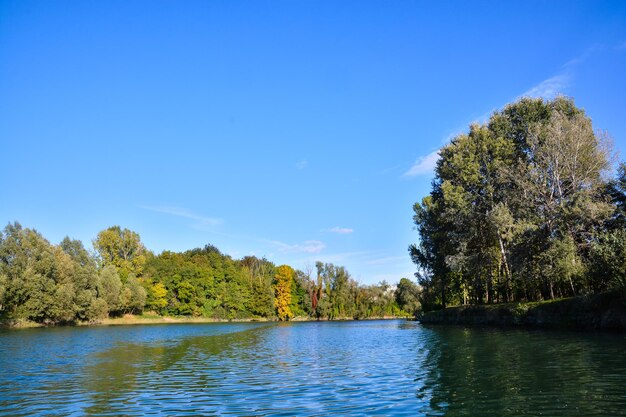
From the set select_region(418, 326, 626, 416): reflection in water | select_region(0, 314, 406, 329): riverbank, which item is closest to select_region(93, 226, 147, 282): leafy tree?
select_region(0, 314, 406, 329): riverbank

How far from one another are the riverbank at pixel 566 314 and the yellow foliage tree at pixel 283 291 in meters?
85.5

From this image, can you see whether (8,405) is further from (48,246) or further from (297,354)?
(48,246)

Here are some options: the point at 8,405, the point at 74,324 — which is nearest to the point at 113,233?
the point at 74,324

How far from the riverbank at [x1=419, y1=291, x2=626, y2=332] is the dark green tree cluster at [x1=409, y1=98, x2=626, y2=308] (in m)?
1.90

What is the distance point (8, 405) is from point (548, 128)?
5196 centimetres

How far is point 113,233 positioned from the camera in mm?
125312

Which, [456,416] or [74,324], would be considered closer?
[456,416]

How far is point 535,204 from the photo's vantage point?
48.5 meters

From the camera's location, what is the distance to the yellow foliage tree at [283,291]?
448 ft

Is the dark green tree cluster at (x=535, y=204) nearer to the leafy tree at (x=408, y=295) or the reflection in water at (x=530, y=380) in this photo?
the reflection in water at (x=530, y=380)

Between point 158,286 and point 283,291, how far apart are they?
125 ft

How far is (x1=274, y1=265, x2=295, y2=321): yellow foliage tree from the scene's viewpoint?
136500mm

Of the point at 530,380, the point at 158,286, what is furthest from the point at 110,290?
the point at 530,380

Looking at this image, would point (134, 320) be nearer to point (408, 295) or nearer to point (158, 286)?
point (158, 286)
